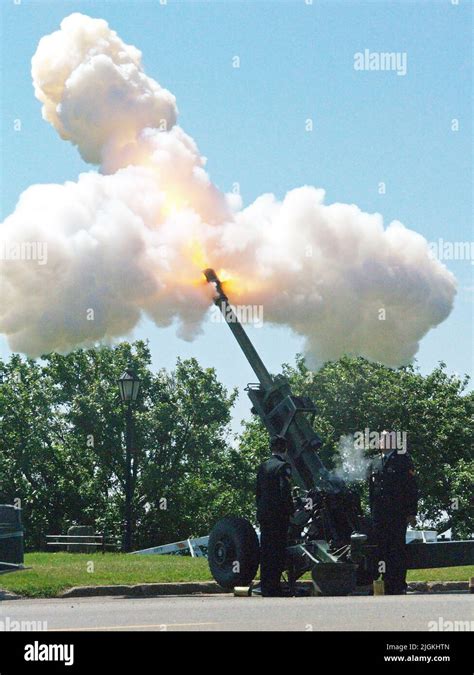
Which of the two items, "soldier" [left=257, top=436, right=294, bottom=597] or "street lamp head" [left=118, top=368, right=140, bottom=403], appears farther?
"street lamp head" [left=118, top=368, right=140, bottom=403]

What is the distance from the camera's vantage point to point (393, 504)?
52.8 ft

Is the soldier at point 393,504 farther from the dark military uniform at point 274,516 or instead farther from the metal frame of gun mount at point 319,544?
the dark military uniform at point 274,516

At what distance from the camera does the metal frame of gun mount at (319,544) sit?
52.5ft

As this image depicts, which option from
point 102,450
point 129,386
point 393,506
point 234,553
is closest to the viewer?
point 393,506

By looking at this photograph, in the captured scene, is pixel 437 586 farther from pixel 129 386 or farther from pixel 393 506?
pixel 129 386

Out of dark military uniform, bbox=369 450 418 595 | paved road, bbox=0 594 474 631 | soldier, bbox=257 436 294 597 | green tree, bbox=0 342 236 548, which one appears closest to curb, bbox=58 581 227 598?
paved road, bbox=0 594 474 631

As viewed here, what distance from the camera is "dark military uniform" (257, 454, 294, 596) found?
624 inches

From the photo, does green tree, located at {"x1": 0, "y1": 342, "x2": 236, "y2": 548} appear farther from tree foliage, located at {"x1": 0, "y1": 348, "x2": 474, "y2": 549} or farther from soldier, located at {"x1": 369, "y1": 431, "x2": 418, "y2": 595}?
soldier, located at {"x1": 369, "y1": 431, "x2": 418, "y2": 595}

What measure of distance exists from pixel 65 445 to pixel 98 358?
453cm

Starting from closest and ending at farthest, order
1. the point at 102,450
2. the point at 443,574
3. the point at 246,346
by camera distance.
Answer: the point at 246,346, the point at 443,574, the point at 102,450

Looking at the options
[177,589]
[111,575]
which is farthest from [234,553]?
[111,575]

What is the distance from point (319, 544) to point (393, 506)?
3.40ft

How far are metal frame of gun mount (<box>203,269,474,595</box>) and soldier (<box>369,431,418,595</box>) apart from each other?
27cm
